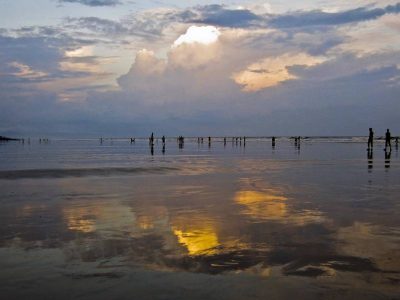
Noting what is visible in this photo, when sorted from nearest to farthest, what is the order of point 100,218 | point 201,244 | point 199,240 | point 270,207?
point 201,244 → point 199,240 → point 100,218 → point 270,207

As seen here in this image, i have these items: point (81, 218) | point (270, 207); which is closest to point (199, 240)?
point (81, 218)

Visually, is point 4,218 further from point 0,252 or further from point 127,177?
point 127,177

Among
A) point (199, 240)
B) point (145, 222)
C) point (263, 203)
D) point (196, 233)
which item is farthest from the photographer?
point (263, 203)

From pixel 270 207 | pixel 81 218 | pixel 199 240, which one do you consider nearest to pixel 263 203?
pixel 270 207

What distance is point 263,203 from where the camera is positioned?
1406 centimetres

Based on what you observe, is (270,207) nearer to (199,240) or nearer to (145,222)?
(145,222)

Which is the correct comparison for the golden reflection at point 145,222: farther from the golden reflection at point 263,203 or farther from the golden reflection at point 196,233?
the golden reflection at point 263,203

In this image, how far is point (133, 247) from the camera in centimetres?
850

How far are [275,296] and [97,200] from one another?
980cm

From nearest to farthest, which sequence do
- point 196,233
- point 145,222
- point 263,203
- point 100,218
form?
point 196,233 → point 145,222 → point 100,218 → point 263,203

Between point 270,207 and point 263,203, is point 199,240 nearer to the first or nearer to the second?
point 270,207

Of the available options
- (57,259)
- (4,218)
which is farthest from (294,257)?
(4,218)

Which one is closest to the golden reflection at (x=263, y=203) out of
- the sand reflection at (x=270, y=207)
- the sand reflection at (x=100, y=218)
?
the sand reflection at (x=270, y=207)

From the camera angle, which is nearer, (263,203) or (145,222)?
(145,222)
